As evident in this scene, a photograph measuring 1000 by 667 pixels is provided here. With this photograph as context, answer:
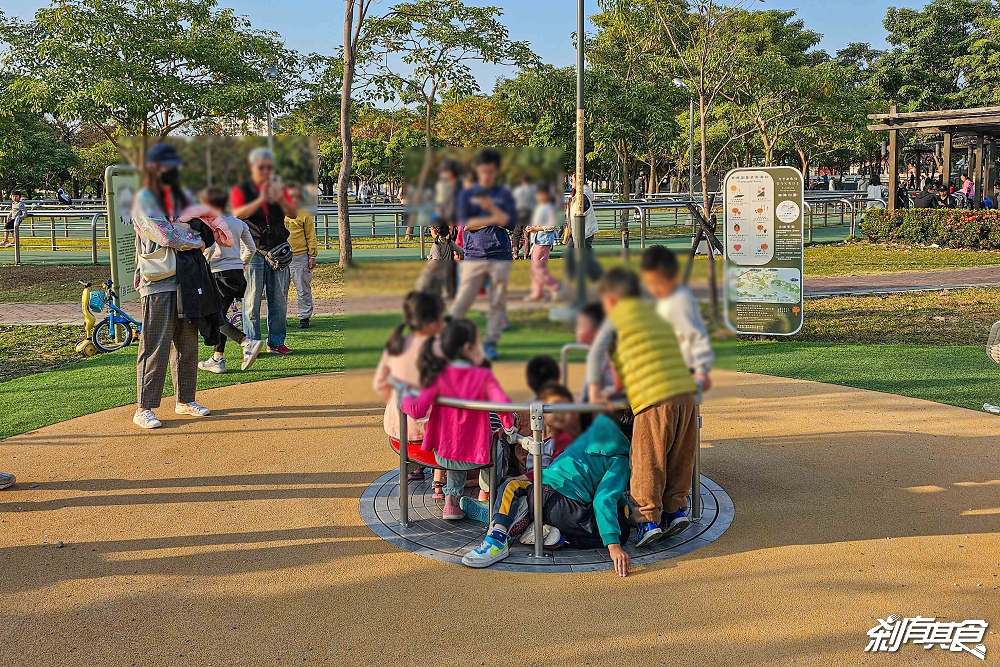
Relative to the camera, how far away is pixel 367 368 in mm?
3242

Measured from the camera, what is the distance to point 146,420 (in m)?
6.36

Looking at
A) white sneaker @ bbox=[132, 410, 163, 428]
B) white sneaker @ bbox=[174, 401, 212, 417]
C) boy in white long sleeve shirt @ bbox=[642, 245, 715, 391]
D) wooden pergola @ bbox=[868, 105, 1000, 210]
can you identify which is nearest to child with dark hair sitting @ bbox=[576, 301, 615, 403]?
boy in white long sleeve shirt @ bbox=[642, 245, 715, 391]

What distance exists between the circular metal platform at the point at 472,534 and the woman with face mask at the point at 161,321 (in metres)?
2.06

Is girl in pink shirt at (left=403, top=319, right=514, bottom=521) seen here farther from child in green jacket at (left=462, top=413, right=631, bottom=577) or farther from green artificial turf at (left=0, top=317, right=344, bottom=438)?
green artificial turf at (left=0, top=317, right=344, bottom=438)

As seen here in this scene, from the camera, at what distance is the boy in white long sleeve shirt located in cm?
289

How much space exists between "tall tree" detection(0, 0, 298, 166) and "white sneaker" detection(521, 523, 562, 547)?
6355mm

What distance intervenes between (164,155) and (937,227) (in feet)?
67.6

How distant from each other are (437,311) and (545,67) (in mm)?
24322

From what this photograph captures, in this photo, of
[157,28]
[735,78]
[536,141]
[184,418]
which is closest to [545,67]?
[536,141]

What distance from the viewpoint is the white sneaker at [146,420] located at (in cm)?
Result: 634

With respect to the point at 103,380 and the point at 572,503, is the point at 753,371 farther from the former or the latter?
the point at 103,380

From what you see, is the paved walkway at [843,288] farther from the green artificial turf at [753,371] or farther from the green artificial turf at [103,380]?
the green artificial turf at [753,371]

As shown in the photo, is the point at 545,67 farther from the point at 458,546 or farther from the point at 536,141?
the point at 458,546

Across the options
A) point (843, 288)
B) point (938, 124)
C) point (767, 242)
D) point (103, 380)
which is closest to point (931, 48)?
point (938, 124)
